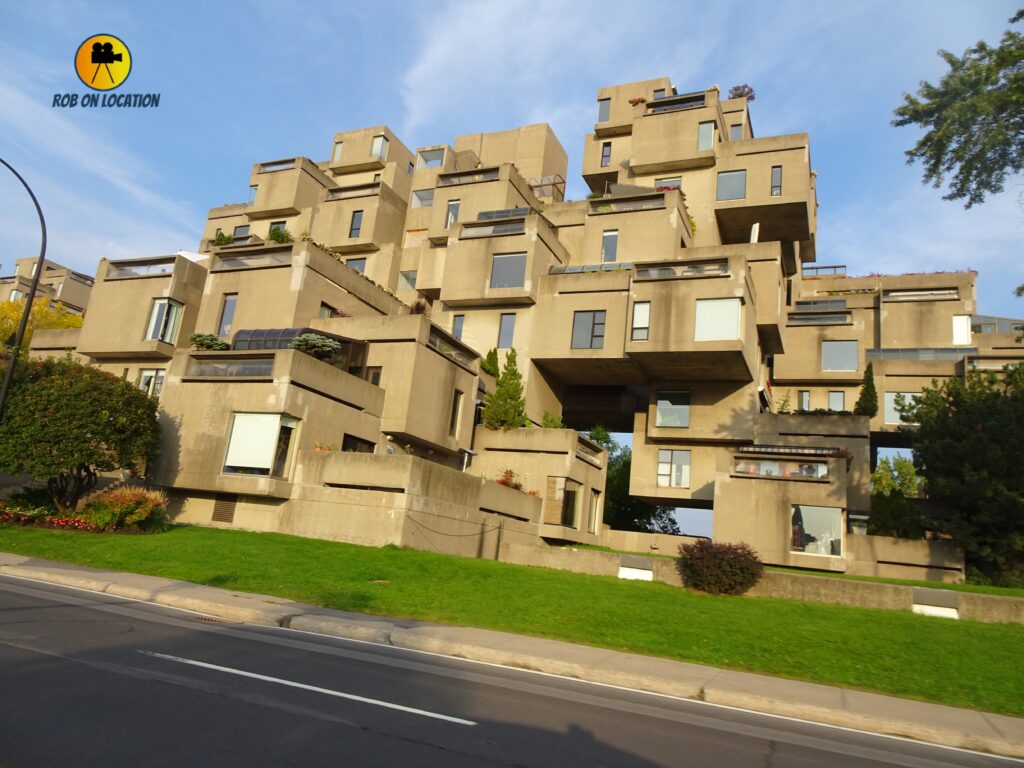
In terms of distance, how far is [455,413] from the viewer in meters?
32.7

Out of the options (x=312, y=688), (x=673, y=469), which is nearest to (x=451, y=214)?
(x=673, y=469)

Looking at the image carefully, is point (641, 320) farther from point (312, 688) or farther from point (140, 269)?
point (312, 688)

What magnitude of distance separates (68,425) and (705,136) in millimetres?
37914

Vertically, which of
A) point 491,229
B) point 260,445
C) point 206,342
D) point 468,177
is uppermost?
point 468,177

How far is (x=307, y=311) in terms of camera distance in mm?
32500

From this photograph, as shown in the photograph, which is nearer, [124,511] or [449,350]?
[124,511]

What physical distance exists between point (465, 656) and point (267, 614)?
4.07 meters

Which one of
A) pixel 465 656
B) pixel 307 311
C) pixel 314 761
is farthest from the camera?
pixel 307 311

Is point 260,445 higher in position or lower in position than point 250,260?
lower

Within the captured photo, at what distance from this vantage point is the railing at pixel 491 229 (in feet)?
126

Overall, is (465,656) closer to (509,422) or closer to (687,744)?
(687,744)

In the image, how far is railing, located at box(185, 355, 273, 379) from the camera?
25.5 metres

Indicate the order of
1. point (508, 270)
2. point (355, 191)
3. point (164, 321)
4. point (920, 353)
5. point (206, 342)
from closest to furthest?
point (206, 342), point (164, 321), point (508, 270), point (920, 353), point (355, 191)

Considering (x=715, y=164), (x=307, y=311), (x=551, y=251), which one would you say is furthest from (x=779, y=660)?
(x=715, y=164)
